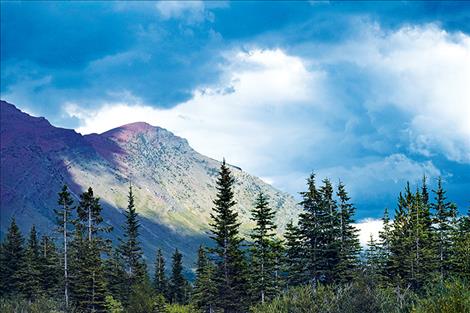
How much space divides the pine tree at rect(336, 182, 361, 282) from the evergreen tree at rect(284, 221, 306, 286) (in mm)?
4526

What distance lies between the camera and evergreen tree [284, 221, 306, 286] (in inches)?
2734

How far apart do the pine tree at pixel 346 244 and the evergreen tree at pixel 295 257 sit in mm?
4526

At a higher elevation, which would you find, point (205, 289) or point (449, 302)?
point (449, 302)

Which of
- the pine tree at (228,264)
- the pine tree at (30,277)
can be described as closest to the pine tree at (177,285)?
Answer: the pine tree at (30,277)

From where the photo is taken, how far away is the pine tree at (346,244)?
67812mm

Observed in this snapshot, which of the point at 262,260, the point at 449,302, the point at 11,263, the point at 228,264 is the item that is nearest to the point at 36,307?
the point at 228,264

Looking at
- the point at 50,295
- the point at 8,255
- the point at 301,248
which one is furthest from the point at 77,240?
the point at 301,248

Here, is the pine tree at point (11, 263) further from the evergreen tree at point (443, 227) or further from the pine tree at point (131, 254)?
the evergreen tree at point (443, 227)

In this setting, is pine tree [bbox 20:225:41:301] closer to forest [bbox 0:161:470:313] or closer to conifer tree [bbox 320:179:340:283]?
forest [bbox 0:161:470:313]

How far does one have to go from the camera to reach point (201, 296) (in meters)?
77.6

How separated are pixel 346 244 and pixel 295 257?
6366 mm

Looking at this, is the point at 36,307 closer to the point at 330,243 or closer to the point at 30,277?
the point at 30,277

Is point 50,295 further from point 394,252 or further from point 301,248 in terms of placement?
point 394,252

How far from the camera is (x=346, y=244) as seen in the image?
69.9 m
